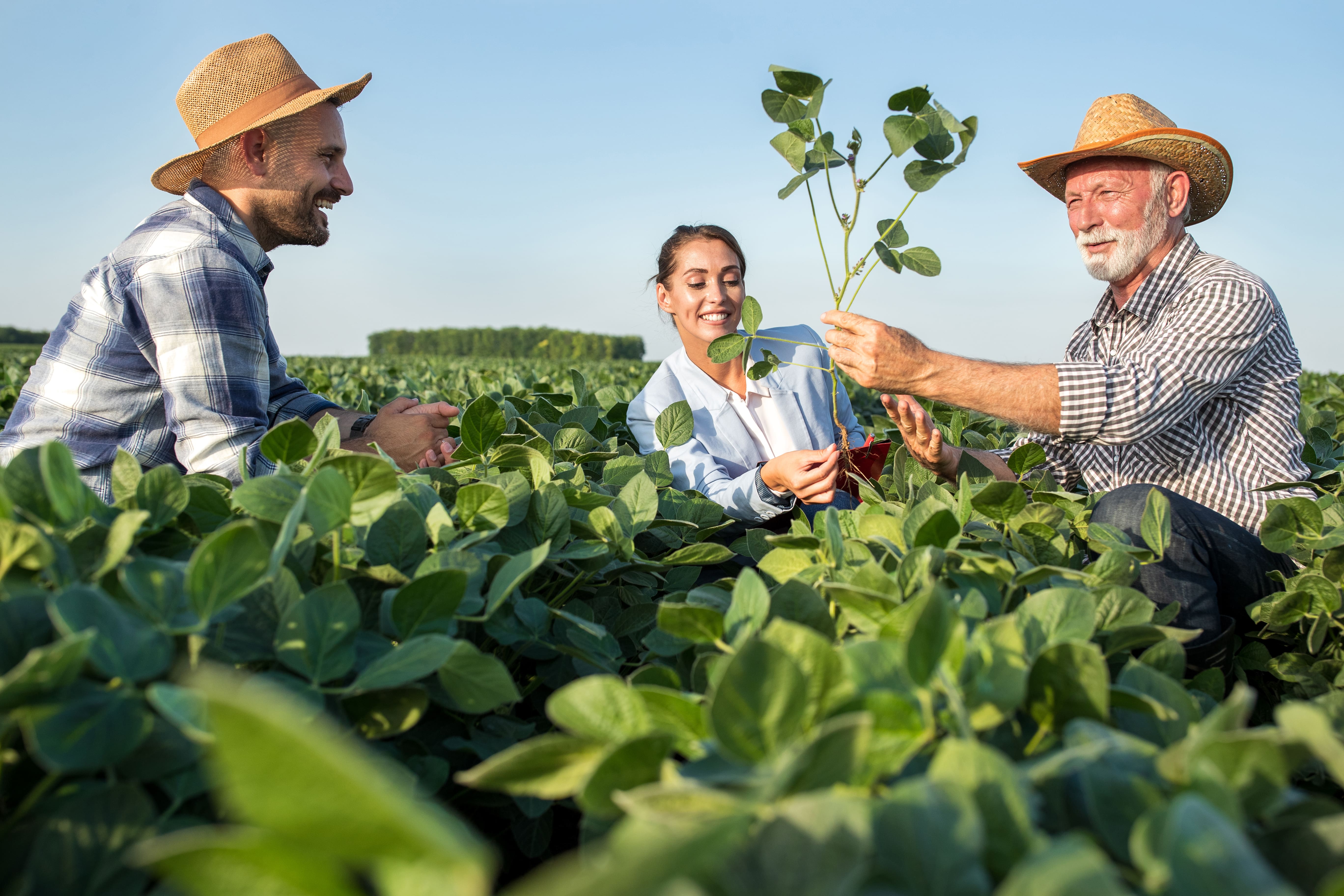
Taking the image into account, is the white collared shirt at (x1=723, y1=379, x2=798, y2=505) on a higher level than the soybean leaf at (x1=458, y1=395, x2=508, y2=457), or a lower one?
lower

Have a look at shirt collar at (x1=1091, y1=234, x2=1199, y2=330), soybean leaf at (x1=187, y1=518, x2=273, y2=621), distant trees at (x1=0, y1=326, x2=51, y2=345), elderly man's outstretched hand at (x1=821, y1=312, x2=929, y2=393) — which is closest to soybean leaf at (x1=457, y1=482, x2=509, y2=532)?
soybean leaf at (x1=187, y1=518, x2=273, y2=621)

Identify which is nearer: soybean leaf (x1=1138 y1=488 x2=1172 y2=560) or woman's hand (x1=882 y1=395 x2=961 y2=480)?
soybean leaf (x1=1138 y1=488 x2=1172 y2=560)

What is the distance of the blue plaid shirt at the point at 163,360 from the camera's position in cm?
239

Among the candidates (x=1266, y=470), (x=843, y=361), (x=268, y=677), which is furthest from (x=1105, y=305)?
(x=268, y=677)

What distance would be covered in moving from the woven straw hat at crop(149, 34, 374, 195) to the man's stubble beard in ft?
0.78

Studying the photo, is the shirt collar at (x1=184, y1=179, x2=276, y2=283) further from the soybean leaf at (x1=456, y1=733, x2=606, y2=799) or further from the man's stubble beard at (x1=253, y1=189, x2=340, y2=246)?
the soybean leaf at (x1=456, y1=733, x2=606, y2=799)

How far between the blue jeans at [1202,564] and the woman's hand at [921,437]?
46 cm

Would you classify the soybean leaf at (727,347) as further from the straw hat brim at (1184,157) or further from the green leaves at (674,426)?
the straw hat brim at (1184,157)

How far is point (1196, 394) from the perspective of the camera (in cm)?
249

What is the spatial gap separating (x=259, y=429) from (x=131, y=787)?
1934 mm

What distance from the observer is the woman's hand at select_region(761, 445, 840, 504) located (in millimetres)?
2680

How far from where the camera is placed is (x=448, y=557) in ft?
3.60

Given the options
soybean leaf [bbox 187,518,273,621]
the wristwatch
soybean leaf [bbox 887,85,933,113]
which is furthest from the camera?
the wristwatch

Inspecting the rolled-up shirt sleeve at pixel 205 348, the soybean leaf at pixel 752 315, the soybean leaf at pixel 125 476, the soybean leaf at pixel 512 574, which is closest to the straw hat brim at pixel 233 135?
the rolled-up shirt sleeve at pixel 205 348
